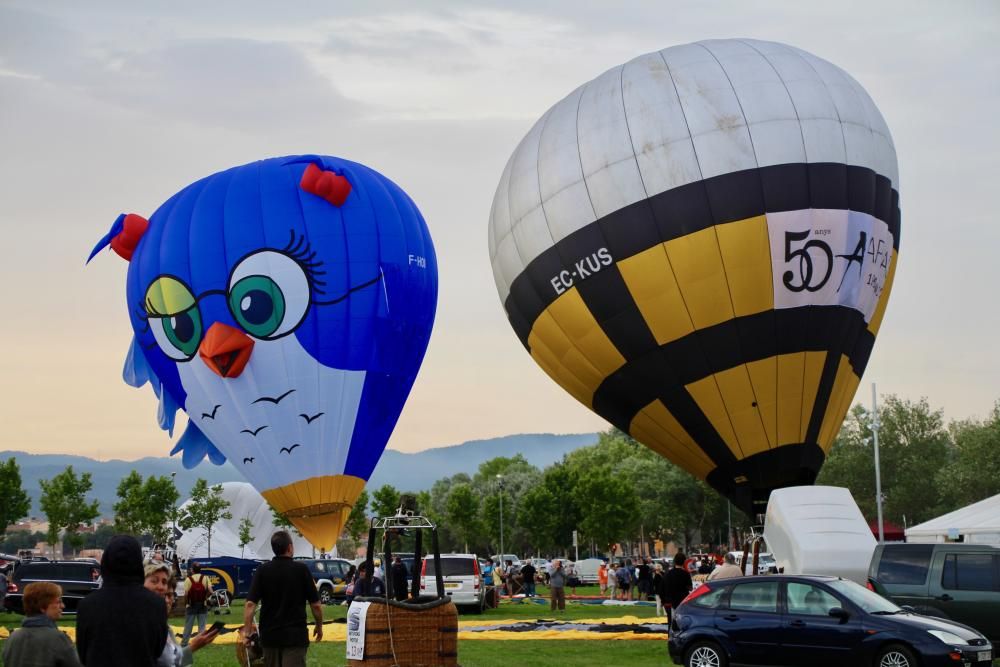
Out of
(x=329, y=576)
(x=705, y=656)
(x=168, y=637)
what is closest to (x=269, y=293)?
(x=329, y=576)

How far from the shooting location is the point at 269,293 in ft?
97.6

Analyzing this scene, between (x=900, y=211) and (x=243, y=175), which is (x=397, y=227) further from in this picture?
(x=900, y=211)

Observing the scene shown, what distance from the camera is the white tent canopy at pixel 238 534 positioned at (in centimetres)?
7625

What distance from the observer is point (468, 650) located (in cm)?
1861

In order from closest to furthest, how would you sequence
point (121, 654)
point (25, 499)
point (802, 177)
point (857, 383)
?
point (121, 654), point (802, 177), point (857, 383), point (25, 499)

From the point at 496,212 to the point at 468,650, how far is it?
413 inches

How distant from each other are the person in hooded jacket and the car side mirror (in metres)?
9.30

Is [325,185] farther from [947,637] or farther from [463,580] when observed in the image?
[947,637]

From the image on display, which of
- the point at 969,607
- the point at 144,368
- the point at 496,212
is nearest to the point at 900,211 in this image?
the point at 496,212

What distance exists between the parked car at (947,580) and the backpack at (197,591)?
10.7 meters

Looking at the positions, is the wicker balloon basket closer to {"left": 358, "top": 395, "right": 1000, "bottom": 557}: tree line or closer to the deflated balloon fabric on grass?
the deflated balloon fabric on grass

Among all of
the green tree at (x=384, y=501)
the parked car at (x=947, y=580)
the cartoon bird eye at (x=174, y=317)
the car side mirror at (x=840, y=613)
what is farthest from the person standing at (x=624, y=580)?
the green tree at (x=384, y=501)

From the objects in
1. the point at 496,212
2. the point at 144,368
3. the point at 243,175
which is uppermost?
the point at 243,175

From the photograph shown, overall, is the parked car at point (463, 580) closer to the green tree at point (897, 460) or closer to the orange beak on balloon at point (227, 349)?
the orange beak on balloon at point (227, 349)
